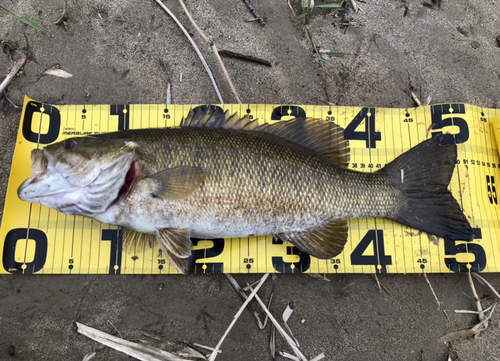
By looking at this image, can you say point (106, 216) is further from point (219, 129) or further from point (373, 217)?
point (373, 217)

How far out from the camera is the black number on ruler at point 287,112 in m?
2.74

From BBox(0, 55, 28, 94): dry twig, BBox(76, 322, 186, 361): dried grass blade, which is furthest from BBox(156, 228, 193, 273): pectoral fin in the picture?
BBox(0, 55, 28, 94): dry twig

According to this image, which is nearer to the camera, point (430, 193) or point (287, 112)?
point (430, 193)

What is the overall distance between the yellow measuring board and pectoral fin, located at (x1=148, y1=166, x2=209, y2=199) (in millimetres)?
652

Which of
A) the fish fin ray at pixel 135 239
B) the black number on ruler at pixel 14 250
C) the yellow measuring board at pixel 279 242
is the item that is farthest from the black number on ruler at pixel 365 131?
the black number on ruler at pixel 14 250

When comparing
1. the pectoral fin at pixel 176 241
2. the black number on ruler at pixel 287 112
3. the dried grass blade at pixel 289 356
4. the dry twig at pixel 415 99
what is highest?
the dry twig at pixel 415 99

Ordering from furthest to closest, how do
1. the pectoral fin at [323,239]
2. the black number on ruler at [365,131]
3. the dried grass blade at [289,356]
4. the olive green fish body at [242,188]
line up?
the black number on ruler at [365,131], the dried grass blade at [289,356], the pectoral fin at [323,239], the olive green fish body at [242,188]

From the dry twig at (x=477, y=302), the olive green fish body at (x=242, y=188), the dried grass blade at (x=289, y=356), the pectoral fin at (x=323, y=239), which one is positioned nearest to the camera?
the olive green fish body at (x=242, y=188)

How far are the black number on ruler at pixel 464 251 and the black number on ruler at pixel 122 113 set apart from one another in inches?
112

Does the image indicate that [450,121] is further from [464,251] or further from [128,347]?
[128,347]

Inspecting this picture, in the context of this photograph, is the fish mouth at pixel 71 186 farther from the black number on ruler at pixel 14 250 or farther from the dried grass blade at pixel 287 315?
the dried grass blade at pixel 287 315

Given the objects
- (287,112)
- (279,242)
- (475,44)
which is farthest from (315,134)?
(475,44)

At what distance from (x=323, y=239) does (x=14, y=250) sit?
2.38 m

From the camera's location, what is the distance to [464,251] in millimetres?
2516
